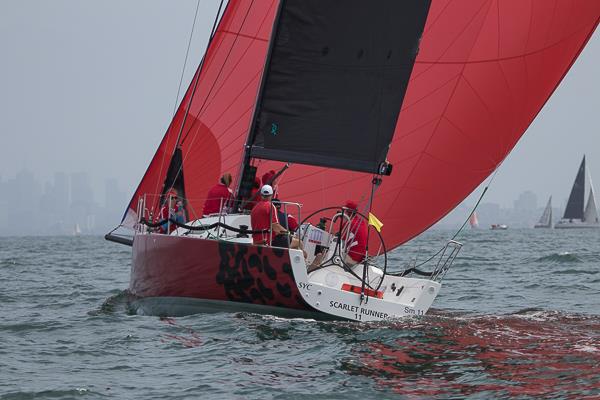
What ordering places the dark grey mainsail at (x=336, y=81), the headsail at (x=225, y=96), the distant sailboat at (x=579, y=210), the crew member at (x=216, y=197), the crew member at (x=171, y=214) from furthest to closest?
1. the distant sailboat at (x=579, y=210)
2. the headsail at (x=225, y=96)
3. the crew member at (x=171, y=214)
4. the crew member at (x=216, y=197)
5. the dark grey mainsail at (x=336, y=81)

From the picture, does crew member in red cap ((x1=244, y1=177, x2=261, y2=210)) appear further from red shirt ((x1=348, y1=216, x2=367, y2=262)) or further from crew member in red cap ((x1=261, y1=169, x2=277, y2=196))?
red shirt ((x1=348, y1=216, x2=367, y2=262))

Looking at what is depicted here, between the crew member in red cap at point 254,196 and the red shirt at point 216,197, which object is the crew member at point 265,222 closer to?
the crew member in red cap at point 254,196

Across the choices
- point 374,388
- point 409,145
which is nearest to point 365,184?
point 409,145

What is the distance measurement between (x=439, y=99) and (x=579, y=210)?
7319cm

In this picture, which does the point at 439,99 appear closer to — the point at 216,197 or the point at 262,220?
the point at 216,197

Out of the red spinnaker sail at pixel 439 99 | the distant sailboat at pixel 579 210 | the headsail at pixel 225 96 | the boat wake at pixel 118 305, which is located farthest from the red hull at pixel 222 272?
the distant sailboat at pixel 579 210

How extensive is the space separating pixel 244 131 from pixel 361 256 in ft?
10.2

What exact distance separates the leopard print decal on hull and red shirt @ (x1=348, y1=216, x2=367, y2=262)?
1.46 m

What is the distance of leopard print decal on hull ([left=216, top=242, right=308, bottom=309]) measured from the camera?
8.88m

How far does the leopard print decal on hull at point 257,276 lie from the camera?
350 inches

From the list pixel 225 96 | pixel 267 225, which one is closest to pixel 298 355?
pixel 267 225

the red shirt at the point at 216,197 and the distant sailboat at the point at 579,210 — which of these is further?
the distant sailboat at the point at 579,210

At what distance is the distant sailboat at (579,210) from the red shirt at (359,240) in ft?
239

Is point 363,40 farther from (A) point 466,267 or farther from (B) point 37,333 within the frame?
(A) point 466,267
